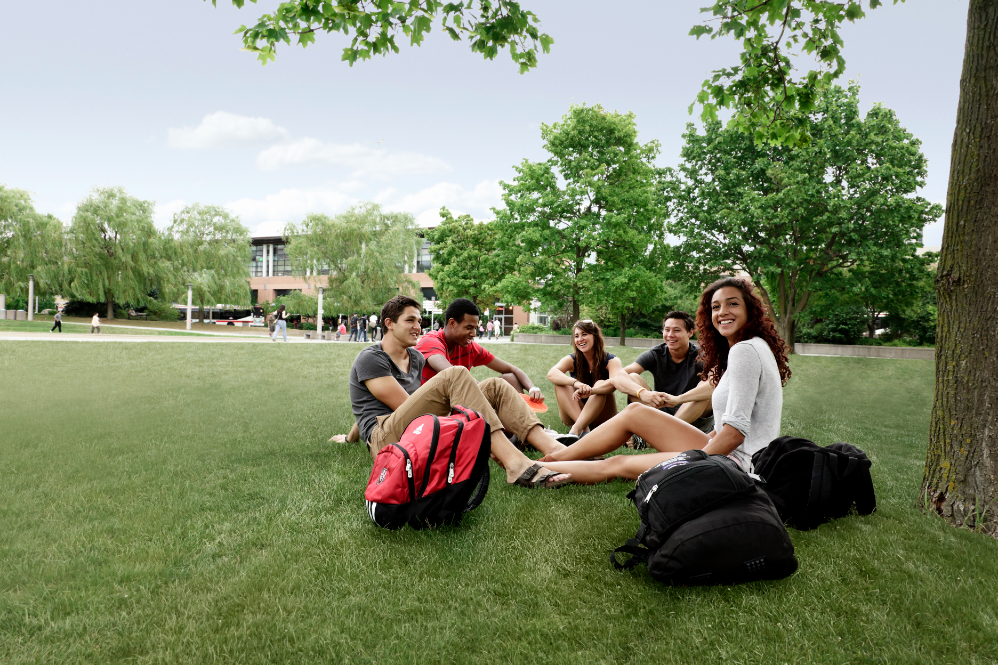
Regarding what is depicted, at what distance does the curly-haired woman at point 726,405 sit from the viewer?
3422 millimetres

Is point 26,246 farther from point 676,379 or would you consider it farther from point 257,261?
point 257,261

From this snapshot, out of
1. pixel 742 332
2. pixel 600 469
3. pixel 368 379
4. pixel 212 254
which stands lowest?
pixel 600 469

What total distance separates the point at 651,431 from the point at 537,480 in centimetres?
83

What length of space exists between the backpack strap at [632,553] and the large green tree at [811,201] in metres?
21.0

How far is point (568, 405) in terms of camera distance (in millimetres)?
6156

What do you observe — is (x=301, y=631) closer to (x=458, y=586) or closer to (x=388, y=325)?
(x=458, y=586)

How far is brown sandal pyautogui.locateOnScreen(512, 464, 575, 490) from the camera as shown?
4086mm

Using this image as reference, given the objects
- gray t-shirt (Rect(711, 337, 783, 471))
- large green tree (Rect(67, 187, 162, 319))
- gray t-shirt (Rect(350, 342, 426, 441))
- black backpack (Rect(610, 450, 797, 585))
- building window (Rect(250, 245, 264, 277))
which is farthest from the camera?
building window (Rect(250, 245, 264, 277))

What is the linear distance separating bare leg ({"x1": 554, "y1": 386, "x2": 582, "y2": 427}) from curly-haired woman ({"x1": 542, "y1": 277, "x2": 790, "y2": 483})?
5.56ft

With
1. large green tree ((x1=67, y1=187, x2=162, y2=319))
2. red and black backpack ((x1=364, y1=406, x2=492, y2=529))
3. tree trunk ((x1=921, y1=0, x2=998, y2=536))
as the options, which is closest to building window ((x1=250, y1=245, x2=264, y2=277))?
large green tree ((x1=67, y1=187, x2=162, y2=319))

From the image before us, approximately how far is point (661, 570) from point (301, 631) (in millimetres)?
1509

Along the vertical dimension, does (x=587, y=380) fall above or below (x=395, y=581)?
above

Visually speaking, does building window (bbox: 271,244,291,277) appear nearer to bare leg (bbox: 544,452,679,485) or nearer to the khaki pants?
the khaki pants

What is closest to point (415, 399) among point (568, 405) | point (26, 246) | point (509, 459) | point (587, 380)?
point (509, 459)
